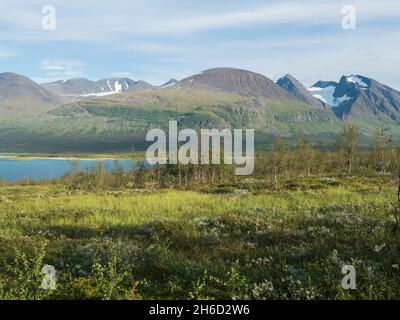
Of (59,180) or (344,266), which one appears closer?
(344,266)

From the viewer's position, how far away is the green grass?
10.7 m

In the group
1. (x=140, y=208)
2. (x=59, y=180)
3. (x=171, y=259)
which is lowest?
(x=59, y=180)

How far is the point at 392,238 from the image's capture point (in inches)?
609

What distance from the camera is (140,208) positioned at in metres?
32.1

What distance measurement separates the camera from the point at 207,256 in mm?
14930

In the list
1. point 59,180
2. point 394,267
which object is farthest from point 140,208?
point 59,180

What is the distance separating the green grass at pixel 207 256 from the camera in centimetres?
1066

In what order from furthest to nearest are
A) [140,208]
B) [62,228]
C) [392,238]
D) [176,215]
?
[140,208], [176,215], [62,228], [392,238]

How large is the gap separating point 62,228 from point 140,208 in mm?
9955
